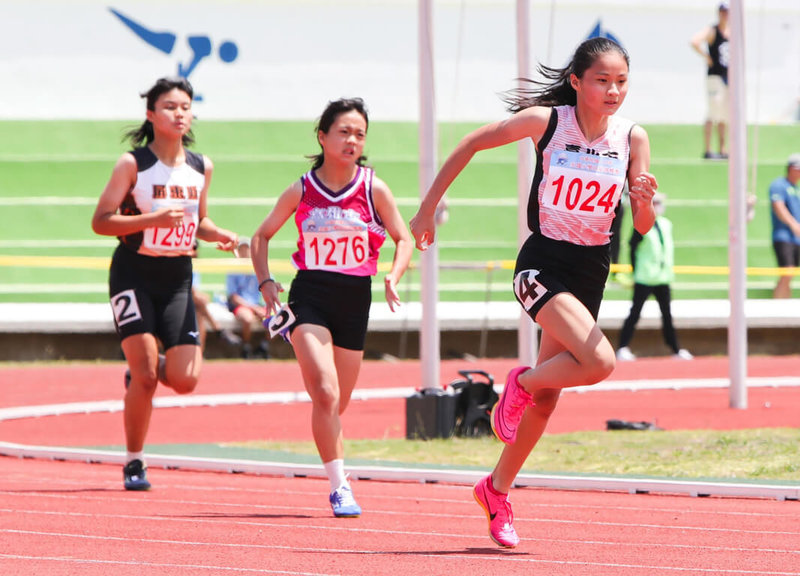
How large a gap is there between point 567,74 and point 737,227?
8003 mm

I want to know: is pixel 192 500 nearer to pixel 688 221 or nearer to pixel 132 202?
pixel 132 202

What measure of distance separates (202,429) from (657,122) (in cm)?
1894

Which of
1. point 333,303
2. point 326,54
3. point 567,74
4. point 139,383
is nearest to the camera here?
point 567,74

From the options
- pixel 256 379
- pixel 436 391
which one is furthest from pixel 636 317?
pixel 436 391

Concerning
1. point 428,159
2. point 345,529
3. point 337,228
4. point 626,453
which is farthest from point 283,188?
point 345,529

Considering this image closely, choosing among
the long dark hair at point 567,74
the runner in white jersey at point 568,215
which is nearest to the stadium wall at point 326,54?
the long dark hair at point 567,74

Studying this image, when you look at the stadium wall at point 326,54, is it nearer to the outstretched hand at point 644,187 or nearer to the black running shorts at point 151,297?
the black running shorts at point 151,297

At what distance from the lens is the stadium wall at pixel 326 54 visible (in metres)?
30.3

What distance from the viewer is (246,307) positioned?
2111 cm

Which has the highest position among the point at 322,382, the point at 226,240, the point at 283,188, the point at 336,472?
the point at 226,240

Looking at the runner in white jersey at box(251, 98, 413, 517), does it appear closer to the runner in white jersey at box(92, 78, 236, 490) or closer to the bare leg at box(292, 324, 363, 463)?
the bare leg at box(292, 324, 363, 463)

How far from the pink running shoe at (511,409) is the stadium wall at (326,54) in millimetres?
22661

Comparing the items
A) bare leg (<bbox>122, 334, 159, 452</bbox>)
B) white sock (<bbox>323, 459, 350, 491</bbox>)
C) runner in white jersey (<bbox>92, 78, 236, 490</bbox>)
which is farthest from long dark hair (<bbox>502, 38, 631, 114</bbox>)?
bare leg (<bbox>122, 334, 159, 452</bbox>)

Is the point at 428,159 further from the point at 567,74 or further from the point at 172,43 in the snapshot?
the point at 172,43
